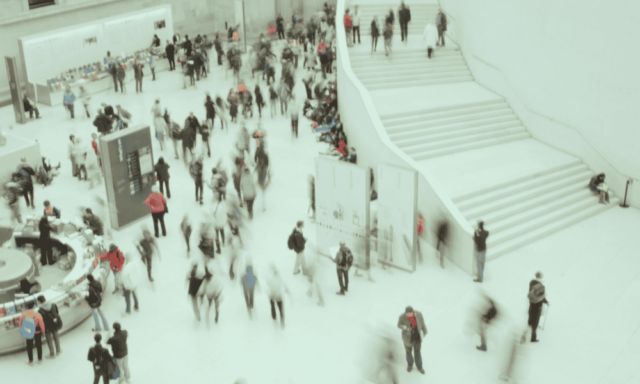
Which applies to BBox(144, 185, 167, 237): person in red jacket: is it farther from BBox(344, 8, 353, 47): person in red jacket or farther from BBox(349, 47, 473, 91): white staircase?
BBox(344, 8, 353, 47): person in red jacket

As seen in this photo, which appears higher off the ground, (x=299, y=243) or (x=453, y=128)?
(x=453, y=128)

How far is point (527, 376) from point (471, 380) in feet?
3.21

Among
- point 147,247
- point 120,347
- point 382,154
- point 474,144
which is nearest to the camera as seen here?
point 120,347

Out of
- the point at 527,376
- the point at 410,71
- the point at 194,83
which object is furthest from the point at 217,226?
the point at 194,83

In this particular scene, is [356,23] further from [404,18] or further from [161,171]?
[161,171]

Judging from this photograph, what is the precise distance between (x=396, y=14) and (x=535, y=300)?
56.0ft

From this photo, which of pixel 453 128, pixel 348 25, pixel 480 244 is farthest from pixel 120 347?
pixel 348 25

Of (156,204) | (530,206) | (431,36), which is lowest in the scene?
(530,206)

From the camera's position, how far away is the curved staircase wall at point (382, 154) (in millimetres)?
14320

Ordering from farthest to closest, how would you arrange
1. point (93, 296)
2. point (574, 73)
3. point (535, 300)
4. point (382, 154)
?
point (574, 73), point (382, 154), point (93, 296), point (535, 300)

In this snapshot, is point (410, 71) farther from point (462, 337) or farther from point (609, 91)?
point (462, 337)

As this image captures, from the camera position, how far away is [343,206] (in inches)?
547

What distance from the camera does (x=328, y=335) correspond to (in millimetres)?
11961

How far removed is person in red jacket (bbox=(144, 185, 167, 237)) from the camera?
48.4ft
